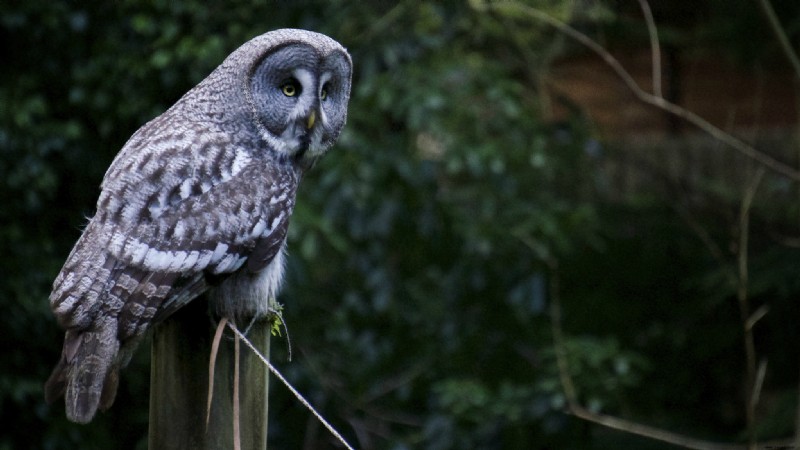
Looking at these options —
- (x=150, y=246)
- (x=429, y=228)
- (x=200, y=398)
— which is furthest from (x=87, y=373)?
(x=429, y=228)

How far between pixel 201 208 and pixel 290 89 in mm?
322

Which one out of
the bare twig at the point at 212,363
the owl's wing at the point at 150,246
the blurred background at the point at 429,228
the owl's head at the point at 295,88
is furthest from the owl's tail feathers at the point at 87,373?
the blurred background at the point at 429,228

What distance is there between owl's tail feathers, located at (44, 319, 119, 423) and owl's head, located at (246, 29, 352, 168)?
22.1 inches

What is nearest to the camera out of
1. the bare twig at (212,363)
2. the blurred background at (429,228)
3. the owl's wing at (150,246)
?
the bare twig at (212,363)

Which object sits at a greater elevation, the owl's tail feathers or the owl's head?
the owl's head

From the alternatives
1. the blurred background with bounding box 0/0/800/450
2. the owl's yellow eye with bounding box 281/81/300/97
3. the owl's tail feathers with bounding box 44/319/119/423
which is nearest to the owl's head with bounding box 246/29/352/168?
the owl's yellow eye with bounding box 281/81/300/97

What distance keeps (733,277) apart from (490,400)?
100 centimetres

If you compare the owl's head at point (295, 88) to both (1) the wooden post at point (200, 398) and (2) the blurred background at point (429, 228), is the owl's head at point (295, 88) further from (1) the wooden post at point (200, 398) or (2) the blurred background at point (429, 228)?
(2) the blurred background at point (429, 228)

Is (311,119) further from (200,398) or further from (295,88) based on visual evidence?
(200,398)

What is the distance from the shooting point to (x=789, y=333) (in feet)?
14.8

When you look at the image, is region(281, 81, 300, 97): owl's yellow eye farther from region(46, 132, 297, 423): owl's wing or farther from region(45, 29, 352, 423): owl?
region(46, 132, 297, 423): owl's wing

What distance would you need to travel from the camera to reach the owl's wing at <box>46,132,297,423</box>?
149 centimetres

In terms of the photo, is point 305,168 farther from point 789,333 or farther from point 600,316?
point 600,316

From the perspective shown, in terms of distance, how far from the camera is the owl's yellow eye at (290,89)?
196cm
